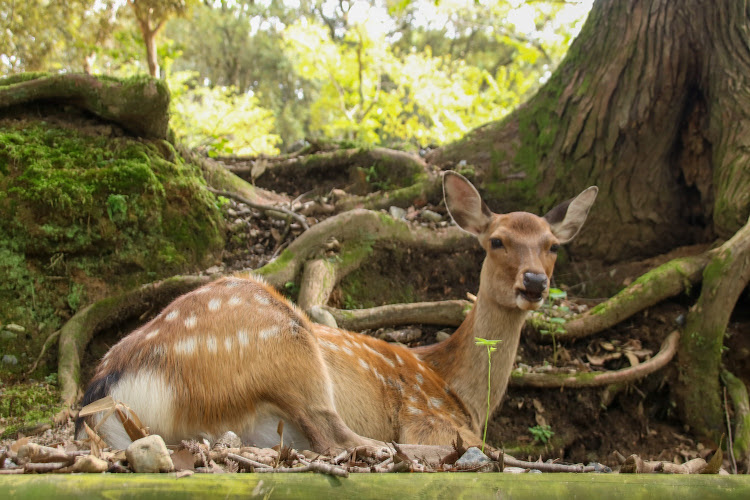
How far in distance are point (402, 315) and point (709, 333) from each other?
2275 millimetres

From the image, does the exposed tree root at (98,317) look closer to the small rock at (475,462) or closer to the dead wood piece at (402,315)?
the dead wood piece at (402,315)

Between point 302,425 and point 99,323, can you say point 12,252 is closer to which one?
point 99,323

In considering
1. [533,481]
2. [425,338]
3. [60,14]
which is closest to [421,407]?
[425,338]

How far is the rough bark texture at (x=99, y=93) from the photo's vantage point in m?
4.63

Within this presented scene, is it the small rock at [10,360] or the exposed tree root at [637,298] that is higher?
the small rock at [10,360]

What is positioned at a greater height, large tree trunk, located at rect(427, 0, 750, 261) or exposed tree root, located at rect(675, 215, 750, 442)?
large tree trunk, located at rect(427, 0, 750, 261)

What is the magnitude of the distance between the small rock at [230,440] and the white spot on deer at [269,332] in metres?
0.43

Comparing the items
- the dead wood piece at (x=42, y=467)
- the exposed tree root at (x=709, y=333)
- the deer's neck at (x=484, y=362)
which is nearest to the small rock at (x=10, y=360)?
the dead wood piece at (x=42, y=467)

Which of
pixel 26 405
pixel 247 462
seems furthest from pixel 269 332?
pixel 26 405

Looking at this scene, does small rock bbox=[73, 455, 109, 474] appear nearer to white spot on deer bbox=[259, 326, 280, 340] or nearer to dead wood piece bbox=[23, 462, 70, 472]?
dead wood piece bbox=[23, 462, 70, 472]

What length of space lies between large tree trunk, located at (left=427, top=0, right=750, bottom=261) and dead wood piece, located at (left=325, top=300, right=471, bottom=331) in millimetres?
1649

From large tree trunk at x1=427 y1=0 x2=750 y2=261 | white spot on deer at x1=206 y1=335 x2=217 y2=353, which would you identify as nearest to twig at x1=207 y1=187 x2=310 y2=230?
large tree trunk at x1=427 y1=0 x2=750 y2=261

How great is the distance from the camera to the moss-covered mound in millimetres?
4000

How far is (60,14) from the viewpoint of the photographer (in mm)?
12539
